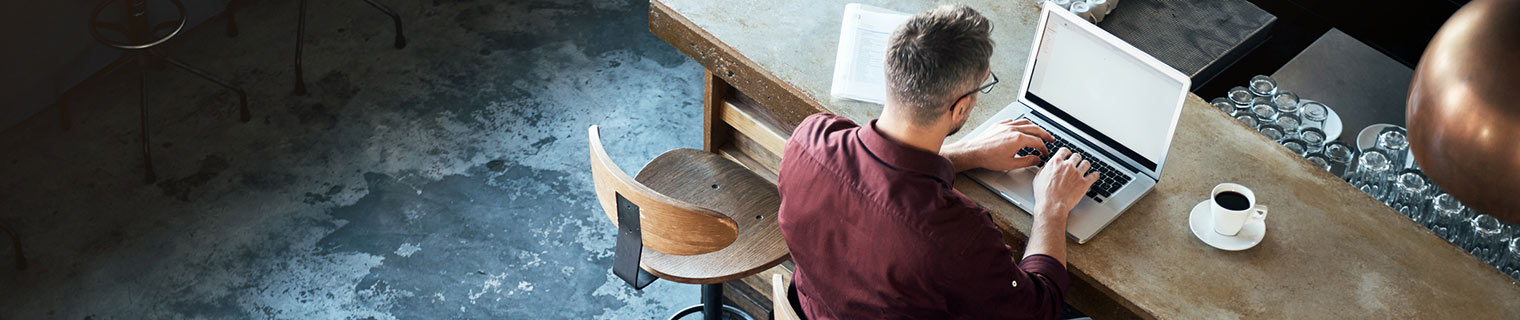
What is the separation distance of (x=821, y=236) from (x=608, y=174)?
1.20 feet

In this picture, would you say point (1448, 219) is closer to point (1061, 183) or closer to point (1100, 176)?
point (1100, 176)

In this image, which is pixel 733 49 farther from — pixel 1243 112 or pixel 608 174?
pixel 1243 112

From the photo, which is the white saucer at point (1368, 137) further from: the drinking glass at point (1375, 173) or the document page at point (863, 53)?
the document page at point (863, 53)

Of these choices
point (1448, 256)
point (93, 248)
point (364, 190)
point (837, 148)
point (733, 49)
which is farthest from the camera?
point (364, 190)

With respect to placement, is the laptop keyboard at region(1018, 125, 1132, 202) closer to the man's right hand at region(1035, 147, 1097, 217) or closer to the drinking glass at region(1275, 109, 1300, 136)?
the man's right hand at region(1035, 147, 1097, 217)

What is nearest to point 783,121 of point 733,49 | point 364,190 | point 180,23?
point 733,49

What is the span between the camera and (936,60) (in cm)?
188

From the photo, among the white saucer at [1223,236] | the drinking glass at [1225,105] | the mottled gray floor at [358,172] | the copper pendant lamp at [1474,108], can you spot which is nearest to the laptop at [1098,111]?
the white saucer at [1223,236]

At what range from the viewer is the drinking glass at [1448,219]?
89.3 inches

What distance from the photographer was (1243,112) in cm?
257

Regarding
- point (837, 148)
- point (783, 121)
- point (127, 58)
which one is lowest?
point (127, 58)

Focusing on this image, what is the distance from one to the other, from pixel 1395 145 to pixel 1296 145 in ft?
0.59

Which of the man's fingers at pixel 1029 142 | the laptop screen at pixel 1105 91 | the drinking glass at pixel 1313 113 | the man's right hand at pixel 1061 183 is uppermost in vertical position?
the laptop screen at pixel 1105 91

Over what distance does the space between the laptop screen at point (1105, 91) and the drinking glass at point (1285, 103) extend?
549 mm
